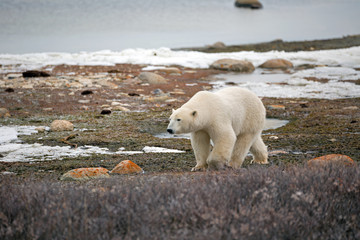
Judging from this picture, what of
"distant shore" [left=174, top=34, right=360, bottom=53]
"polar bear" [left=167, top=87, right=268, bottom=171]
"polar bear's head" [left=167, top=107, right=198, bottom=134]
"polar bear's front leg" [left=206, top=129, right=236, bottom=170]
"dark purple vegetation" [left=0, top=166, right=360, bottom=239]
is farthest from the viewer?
"distant shore" [left=174, top=34, right=360, bottom=53]

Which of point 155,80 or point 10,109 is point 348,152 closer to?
point 10,109

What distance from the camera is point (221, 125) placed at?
720cm

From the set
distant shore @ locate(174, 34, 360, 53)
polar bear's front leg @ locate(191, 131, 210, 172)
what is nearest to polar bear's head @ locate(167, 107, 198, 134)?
polar bear's front leg @ locate(191, 131, 210, 172)

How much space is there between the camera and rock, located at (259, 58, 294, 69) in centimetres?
3592

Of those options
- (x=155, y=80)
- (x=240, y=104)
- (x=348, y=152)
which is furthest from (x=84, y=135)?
(x=155, y=80)

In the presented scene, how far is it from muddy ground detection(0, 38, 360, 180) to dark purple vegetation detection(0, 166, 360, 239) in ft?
6.56

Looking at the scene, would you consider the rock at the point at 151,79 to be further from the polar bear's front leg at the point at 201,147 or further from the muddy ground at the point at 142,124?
the polar bear's front leg at the point at 201,147

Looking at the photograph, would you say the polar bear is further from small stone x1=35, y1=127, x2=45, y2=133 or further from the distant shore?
the distant shore

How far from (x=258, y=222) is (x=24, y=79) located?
23350 mm

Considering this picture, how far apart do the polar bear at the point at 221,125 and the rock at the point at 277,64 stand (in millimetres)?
28886

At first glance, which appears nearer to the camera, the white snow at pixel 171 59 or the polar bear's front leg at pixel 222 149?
the polar bear's front leg at pixel 222 149

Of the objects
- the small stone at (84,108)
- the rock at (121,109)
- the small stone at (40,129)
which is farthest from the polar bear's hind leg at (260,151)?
the small stone at (84,108)

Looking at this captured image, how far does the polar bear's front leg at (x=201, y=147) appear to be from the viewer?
7578 millimetres

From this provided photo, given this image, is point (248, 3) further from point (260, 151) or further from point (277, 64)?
point (260, 151)
